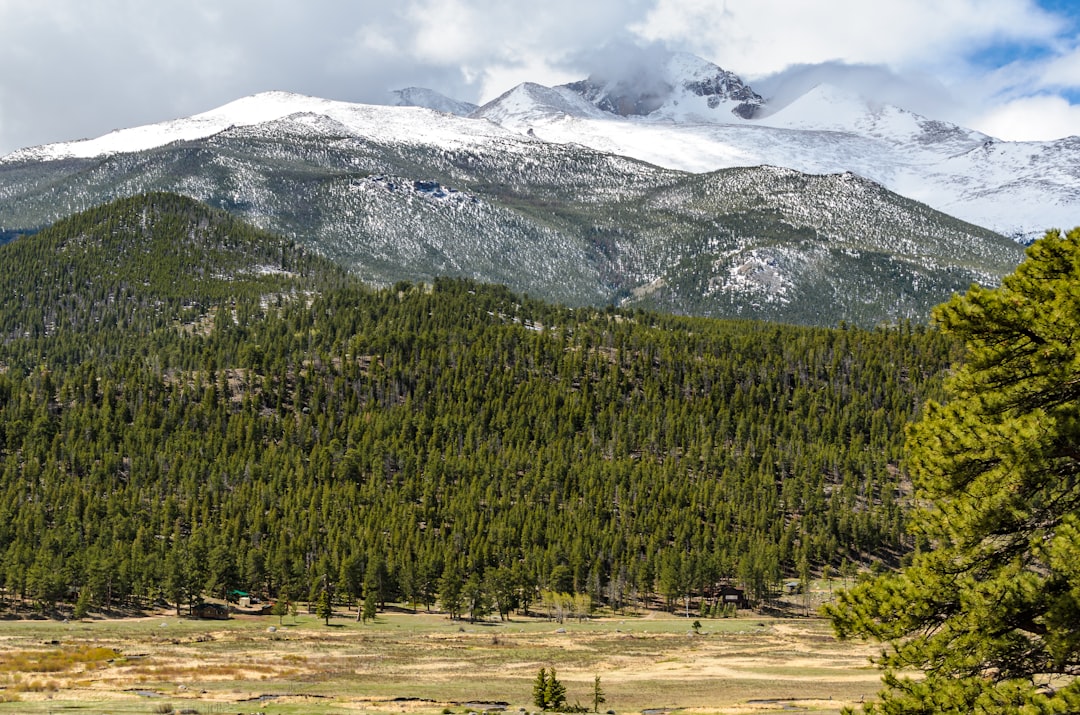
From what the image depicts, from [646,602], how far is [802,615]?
1062 inches

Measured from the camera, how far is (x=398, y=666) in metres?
82.0

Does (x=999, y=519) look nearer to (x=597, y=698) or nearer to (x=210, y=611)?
(x=597, y=698)

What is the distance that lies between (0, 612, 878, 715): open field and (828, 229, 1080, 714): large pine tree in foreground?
125 ft

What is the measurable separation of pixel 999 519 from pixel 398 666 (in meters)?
70.8

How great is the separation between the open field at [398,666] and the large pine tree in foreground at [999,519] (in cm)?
3809

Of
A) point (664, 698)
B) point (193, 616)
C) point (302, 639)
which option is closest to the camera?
point (664, 698)

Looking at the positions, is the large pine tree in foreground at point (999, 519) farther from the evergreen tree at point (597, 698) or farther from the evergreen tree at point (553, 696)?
the evergreen tree at point (553, 696)

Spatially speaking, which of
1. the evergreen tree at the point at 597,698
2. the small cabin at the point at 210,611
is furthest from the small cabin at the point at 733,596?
the evergreen tree at the point at 597,698

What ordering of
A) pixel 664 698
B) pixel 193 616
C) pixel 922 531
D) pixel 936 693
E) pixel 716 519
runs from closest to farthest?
pixel 936 693, pixel 922 531, pixel 664 698, pixel 193 616, pixel 716 519

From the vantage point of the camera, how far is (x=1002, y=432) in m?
18.4

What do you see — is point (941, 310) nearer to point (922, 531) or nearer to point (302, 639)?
point (922, 531)

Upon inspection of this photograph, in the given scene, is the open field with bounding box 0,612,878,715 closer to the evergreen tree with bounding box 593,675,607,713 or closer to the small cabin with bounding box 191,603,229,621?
the evergreen tree with bounding box 593,675,607,713

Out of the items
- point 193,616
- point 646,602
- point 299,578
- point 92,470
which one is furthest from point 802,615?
point 92,470

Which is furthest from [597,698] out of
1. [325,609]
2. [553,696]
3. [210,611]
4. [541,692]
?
[210,611]
